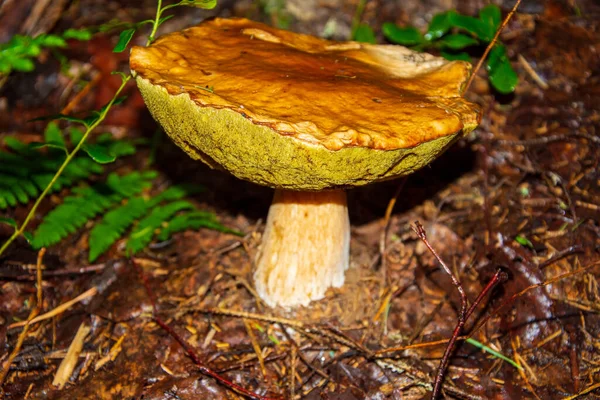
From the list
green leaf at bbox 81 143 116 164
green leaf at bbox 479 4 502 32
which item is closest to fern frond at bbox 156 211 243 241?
green leaf at bbox 81 143 116 164

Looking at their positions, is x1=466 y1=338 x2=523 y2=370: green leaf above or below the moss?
below

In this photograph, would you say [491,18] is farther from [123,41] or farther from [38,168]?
[38,168]

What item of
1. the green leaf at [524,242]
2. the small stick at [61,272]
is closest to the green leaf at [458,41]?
the green leaf at [524,242]

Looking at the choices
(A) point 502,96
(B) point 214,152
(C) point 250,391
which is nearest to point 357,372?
(C) point 250,391

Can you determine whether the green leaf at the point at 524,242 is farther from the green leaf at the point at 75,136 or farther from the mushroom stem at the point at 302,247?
the green leaf at the point at 75,136

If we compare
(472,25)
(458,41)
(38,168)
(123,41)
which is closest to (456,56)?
(458,41)

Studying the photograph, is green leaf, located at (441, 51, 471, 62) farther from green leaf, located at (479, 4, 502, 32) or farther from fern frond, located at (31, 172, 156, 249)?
fern frond, located at (31, 172, 156, 249)
